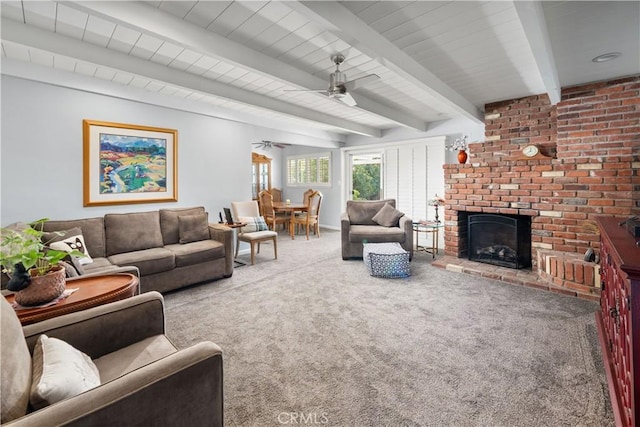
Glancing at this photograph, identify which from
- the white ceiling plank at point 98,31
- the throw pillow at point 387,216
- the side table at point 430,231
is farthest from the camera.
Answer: the throw pillow at point 387,216

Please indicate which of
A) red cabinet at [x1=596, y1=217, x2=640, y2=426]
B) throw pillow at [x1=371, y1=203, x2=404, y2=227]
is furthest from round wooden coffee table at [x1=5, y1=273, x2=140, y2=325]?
throw pillow at [x1=371, y1=203, x2=404, y2=227]

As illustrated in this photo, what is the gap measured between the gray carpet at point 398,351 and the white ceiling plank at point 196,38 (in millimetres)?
2241

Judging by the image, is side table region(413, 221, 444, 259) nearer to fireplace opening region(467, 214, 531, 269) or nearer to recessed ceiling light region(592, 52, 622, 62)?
fireplace opening region(467, 214, 531, 269)

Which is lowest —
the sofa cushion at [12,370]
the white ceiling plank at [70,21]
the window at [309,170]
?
the sofa cushion at [12,370]

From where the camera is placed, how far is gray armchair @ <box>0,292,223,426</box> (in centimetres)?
83

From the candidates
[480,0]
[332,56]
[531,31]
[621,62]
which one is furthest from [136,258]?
[621,62]

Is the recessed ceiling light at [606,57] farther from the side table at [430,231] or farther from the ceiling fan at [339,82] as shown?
the side table at [430,231]

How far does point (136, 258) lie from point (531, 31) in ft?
12.7

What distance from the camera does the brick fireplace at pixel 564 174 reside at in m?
3.29

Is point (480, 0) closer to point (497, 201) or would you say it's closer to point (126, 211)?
point (497, 201)

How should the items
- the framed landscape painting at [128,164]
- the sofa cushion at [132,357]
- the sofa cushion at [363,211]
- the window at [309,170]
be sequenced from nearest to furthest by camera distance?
1. the sofa cushion at [132,357]
2. the framed landscape painting at [128,164]
3. the sofa cushion at [363,211]
4. the window at [309,170]

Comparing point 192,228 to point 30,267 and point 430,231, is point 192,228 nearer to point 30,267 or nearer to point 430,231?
point 30,267
